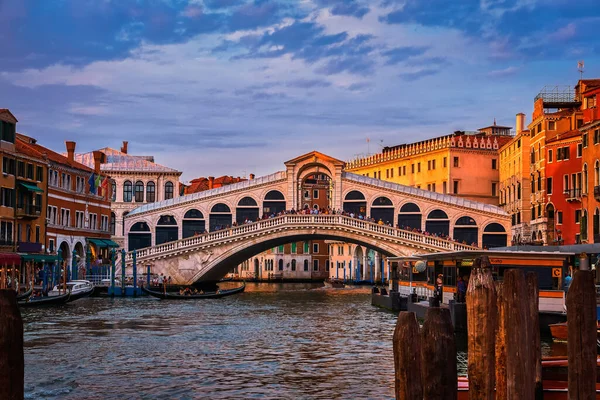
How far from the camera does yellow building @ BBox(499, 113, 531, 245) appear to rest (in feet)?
134

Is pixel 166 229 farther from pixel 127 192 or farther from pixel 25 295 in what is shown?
pixel 25 295

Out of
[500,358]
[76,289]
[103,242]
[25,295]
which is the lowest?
[500,358]

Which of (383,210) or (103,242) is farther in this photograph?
(383,210)

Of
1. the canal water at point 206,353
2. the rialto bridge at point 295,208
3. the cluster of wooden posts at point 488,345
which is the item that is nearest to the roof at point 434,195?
the rialto bridge at point 295,208

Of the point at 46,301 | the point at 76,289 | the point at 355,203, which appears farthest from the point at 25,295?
the point at 355,203

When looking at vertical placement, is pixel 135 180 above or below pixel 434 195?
above

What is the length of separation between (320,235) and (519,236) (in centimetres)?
792

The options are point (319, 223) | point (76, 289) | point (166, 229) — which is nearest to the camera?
point (76, 289)

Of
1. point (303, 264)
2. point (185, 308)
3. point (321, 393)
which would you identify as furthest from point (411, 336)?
point (303, 264)

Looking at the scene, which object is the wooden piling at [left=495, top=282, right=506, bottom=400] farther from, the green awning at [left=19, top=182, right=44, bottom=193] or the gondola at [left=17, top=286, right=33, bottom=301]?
the green awning at [left=19, top=182, right=44, bottom=193]

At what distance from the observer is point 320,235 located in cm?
4116

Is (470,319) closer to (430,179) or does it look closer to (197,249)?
(197,249)

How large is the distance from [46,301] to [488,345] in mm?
22151

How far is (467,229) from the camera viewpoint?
44.4 metres
